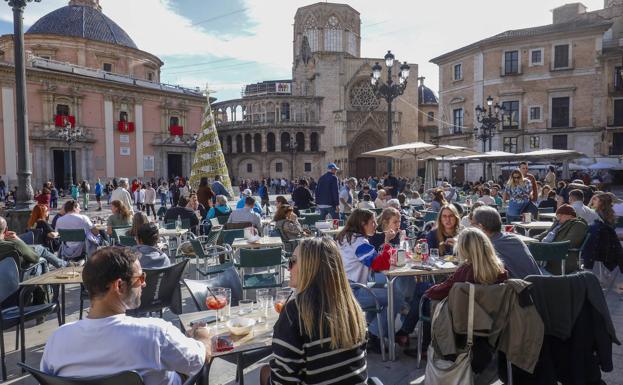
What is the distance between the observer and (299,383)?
6.75ft

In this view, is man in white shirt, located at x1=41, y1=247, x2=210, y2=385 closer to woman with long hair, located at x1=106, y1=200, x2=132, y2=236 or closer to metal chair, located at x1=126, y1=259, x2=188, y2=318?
metal chair, located at x1=126, y1=259, x2=188, y2=318

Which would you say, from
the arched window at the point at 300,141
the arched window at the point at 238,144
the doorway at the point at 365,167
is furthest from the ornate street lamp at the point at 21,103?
the doorway at the point at 365,167

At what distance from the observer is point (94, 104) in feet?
104

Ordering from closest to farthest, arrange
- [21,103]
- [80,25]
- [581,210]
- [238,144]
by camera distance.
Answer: [581,210]
[21,103]
[80,25]
[238,144]

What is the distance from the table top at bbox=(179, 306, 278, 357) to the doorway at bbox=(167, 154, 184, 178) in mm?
34963

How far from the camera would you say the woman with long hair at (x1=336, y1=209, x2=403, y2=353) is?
417 cm

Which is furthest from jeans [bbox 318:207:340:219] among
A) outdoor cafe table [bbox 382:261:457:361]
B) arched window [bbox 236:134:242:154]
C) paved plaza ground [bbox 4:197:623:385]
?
arched window [bbox 236:134:242:154]

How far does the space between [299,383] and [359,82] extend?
42631mm

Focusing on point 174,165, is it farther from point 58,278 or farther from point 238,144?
point 58,278

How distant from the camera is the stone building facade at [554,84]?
28.9 metres

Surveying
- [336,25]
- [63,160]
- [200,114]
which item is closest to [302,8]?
[336,25]

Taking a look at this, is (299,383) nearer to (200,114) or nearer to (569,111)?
(569,111)

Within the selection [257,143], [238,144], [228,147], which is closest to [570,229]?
[257,143]

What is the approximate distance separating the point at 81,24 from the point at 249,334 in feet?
134
